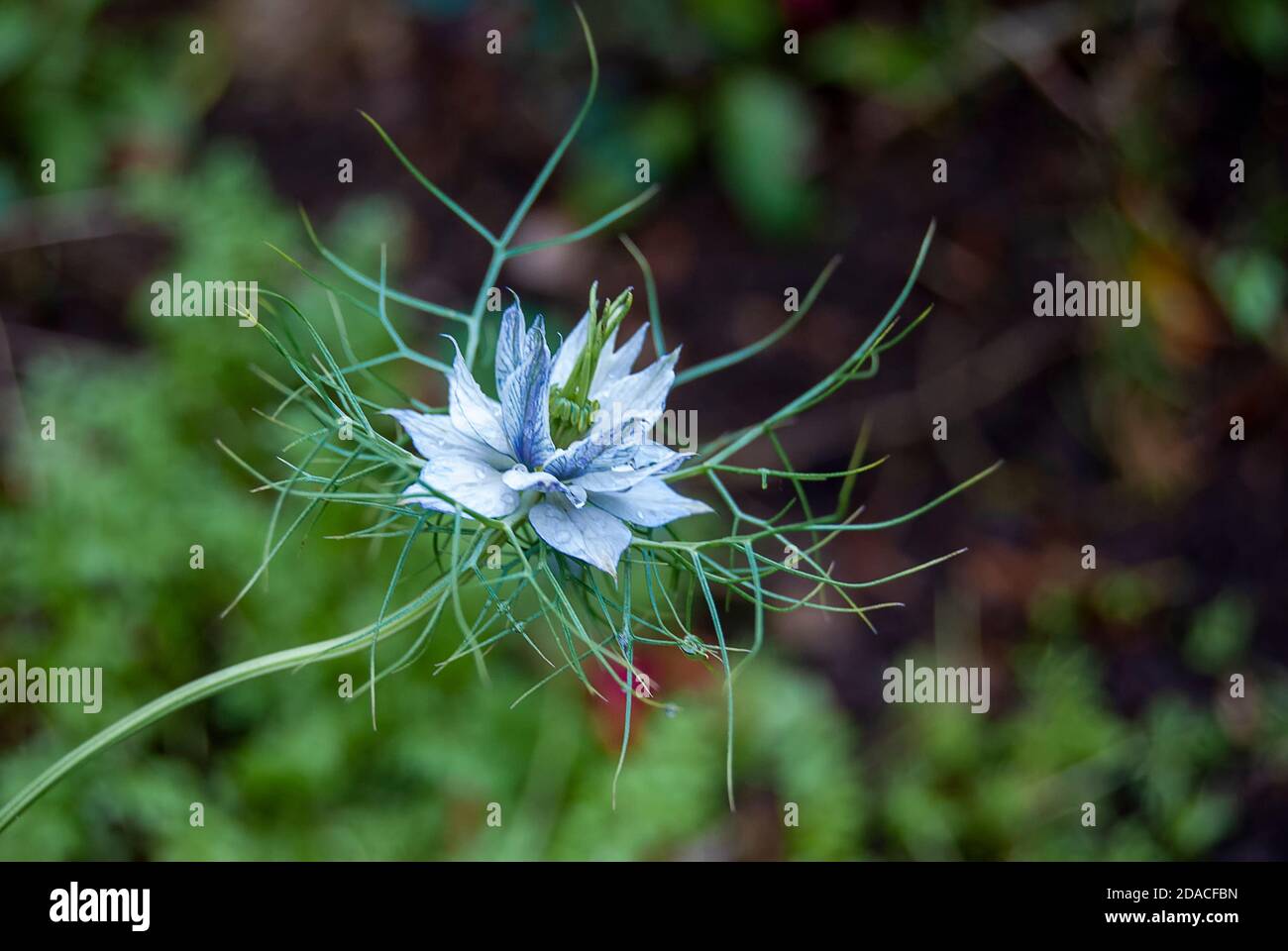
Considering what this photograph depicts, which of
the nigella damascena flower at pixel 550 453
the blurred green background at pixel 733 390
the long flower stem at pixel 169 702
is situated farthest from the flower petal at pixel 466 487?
the blurred green background at pixel 733 390

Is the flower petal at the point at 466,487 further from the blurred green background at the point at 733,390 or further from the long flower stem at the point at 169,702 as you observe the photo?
the blurred green background at the point at 733,390

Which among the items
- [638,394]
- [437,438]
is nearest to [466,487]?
[437,438]

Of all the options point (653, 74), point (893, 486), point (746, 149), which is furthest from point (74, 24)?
point (893, 486)

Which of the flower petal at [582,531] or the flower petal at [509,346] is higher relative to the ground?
the flower petal at [509,346]

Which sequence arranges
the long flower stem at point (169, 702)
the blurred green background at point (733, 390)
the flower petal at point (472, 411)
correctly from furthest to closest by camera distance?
the blurred green background at point (733, 390), the flower petal at point (472, 411), the long flower stem at point (169, 702)

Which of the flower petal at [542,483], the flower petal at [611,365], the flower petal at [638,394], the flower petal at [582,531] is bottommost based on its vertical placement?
the flower petal at [582,531]

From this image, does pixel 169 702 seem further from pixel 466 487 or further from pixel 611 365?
pixel 611 365

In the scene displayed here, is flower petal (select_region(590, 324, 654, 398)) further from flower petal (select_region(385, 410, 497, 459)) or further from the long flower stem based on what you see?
the long flower stem
